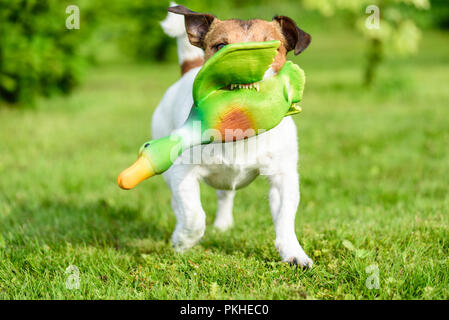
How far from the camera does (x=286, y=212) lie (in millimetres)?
2922

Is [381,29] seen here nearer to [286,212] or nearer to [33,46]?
[33,46]

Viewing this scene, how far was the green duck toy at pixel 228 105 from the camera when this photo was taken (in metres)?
2.33

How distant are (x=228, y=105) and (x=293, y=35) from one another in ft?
2.36

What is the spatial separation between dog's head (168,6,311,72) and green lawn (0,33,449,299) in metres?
1.07

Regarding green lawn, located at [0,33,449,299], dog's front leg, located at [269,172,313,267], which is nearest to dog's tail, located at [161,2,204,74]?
green lawn, located at [0,33,449,299]

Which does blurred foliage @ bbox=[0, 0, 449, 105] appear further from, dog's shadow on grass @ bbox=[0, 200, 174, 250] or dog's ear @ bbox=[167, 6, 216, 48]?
dog's ear @ bbox=[167, 6, 216, 48]

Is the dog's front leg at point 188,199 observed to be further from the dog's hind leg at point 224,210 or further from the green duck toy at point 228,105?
the dog's hind leg at point 224,210

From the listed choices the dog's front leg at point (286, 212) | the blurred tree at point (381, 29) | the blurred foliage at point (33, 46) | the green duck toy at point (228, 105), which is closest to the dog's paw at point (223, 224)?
the dog's front leg at point (286, 212)

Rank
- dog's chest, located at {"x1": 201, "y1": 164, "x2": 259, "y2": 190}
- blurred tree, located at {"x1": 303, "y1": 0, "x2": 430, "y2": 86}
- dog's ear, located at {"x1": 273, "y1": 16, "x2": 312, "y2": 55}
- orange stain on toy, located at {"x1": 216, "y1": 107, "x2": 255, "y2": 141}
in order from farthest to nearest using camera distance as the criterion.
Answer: blurred tree, located at {"x1": 303, "y1": 0, "x2": 430, "y2": 86} → dog's chest, located at {"x1": 201, "y1": 164, "x2": 259, "y2": 190} → dog's ear, located at {"x1": 273, "y1": 16, "x2": 312, "y2": 55} → orange stain on toy, located at {"x1": 216, "y1": 107, "x2": 255, "y2": 141}

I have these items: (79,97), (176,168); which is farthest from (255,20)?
(79,97)

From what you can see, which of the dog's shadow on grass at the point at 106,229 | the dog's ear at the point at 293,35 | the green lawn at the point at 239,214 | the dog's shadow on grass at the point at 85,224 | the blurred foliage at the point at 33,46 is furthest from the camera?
the blurred foliage at the point at 33,46

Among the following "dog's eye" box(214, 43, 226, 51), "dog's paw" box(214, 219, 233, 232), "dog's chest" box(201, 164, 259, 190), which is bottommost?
"dog's paw" box(214, 219, 233, 232)

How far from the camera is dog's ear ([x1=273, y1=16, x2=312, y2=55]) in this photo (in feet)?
9.09

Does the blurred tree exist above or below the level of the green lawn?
above
